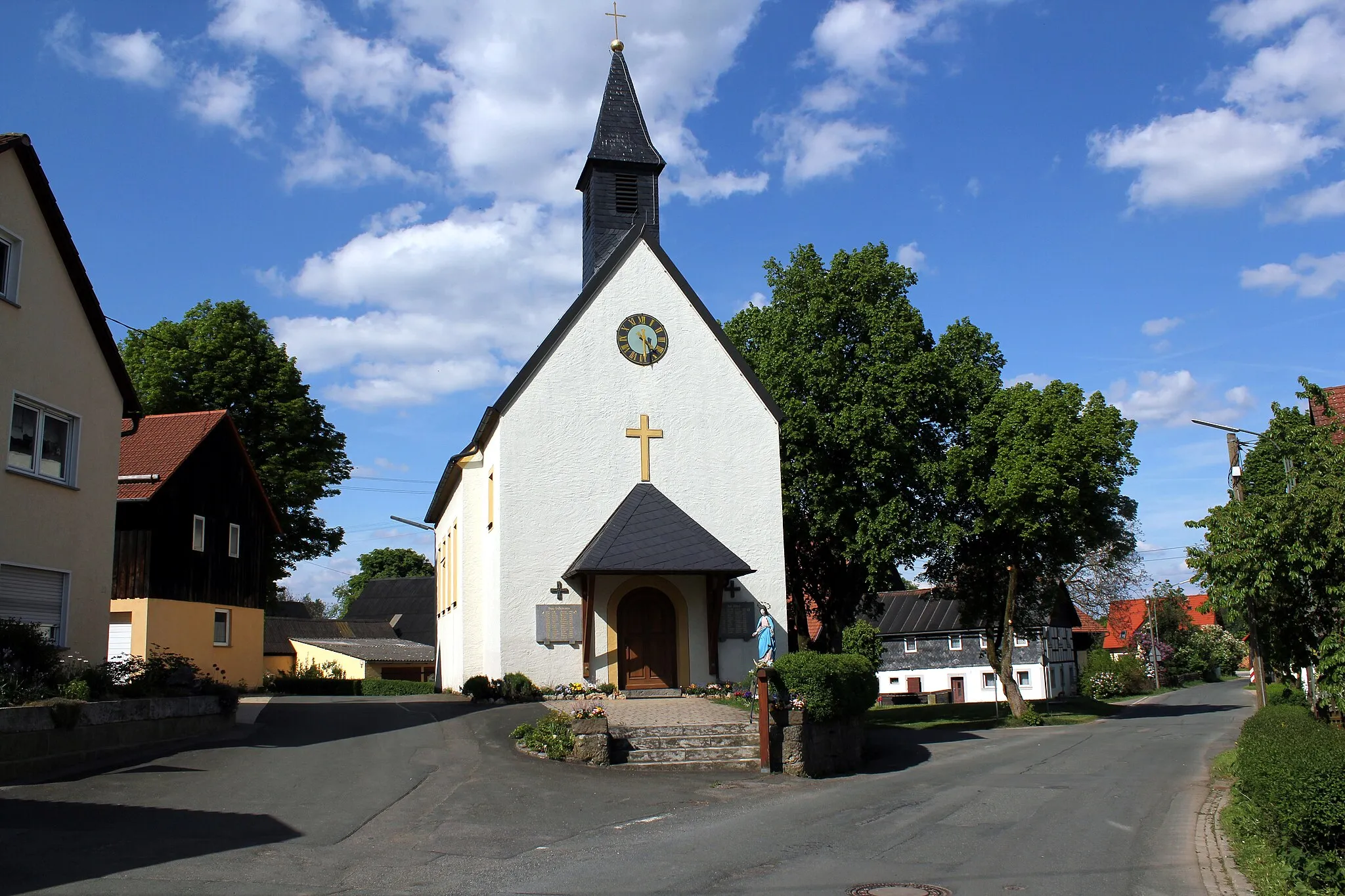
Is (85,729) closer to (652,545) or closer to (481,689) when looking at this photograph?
(481,689)

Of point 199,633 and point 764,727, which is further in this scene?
point 199,633

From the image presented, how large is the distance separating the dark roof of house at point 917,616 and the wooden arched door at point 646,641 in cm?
3785

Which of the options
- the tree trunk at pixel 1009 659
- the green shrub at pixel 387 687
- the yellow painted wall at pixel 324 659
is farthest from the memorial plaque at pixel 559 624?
the yellow painted wall at pixel 324 659

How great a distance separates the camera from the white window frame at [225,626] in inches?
1203

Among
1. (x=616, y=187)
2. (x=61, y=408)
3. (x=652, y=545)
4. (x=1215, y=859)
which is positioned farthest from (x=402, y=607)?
(x=1215, y=859)

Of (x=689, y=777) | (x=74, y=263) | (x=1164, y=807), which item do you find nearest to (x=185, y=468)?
(x=74, y=263)

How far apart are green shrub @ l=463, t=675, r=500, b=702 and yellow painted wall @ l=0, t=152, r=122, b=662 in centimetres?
757

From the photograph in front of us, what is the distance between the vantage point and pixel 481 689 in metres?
23.0

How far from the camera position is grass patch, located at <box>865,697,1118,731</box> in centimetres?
3103

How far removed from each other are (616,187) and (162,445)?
1470 cm

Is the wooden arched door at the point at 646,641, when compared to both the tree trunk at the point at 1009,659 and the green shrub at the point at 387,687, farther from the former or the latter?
the green shrub at the point at 387,687

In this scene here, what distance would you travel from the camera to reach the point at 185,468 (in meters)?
29.3

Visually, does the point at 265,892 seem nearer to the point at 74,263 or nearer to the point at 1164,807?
the point at 1164,807

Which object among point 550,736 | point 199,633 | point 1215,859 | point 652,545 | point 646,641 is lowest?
point 1215,859
